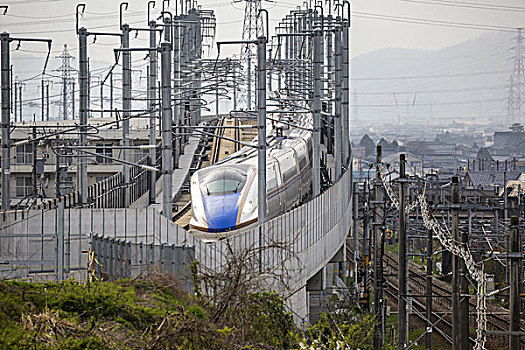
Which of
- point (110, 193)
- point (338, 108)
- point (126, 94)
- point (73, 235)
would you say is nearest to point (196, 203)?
point (110, 193)

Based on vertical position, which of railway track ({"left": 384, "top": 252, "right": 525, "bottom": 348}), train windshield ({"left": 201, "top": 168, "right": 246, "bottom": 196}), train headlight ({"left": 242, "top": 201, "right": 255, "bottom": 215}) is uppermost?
train windshield ({"left": 201, "top": 168, "right": 246, "bottom": 196})

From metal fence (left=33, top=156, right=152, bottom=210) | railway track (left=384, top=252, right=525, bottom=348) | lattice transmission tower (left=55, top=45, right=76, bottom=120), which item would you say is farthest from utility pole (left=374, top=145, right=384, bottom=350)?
lattice transmission tower (left=55, top=45, right=76, bottom=120)

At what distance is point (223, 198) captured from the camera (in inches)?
804

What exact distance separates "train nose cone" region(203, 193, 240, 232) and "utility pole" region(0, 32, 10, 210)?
454 cm

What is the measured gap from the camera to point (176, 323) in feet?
28.7

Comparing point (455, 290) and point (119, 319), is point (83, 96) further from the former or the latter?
point (119, 319)

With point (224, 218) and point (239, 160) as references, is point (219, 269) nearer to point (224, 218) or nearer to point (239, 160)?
point (224, 218)

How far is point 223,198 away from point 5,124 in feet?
17.4

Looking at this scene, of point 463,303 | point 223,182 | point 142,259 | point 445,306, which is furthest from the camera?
point 445,306

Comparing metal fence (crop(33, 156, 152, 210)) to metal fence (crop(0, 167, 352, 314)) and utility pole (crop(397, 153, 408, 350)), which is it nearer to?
metal fence (crop(0, 167, 352, 314))

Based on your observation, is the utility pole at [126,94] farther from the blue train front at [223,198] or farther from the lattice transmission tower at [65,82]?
the lattice transmission tower at [65,82]

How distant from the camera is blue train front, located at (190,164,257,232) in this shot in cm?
1998

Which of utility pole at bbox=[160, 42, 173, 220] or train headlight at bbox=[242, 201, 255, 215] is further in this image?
train headlight at bbox=[242, 201, 255, 215]

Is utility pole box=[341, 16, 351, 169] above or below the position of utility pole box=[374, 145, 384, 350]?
above
